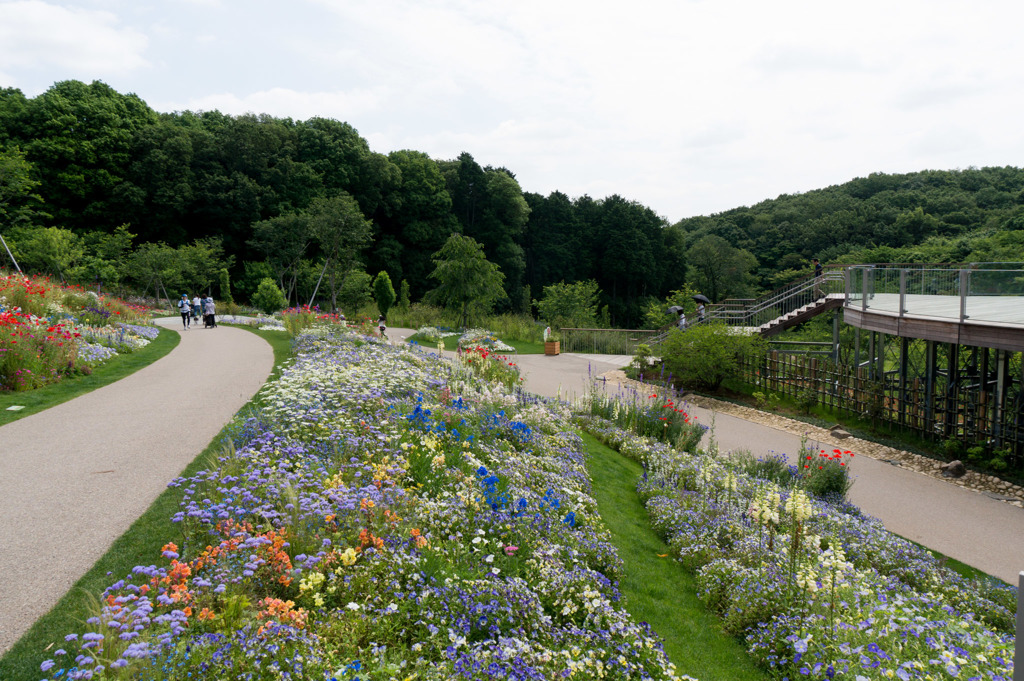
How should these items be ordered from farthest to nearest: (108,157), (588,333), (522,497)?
(108,157), (588,333), (522,497)

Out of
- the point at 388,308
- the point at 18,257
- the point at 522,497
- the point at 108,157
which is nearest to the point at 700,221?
the point at 388,308

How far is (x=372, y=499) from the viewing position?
425cm

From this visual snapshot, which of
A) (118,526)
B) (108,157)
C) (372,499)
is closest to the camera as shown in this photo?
(372,499)

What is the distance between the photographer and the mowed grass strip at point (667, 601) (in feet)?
13.4

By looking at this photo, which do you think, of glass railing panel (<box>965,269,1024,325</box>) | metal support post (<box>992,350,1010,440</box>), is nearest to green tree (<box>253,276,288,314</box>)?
glass railing panel (<box>965,269,1024,325</box>)

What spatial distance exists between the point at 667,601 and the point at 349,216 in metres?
30.6

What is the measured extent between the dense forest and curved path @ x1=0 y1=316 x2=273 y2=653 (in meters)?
23.6

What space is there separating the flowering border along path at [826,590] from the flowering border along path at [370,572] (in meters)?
0.96

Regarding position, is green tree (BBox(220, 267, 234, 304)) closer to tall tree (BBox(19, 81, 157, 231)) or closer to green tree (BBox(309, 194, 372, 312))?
green tree (BBox(309, 194, 372, 312))

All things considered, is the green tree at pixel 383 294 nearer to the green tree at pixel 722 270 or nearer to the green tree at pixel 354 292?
the green tree at pixel 354 292

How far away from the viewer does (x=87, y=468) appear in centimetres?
582

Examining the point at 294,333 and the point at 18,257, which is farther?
the point at 18,257

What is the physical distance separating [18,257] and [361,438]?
105 ft

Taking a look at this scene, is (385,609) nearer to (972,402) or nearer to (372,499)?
(372,499)
